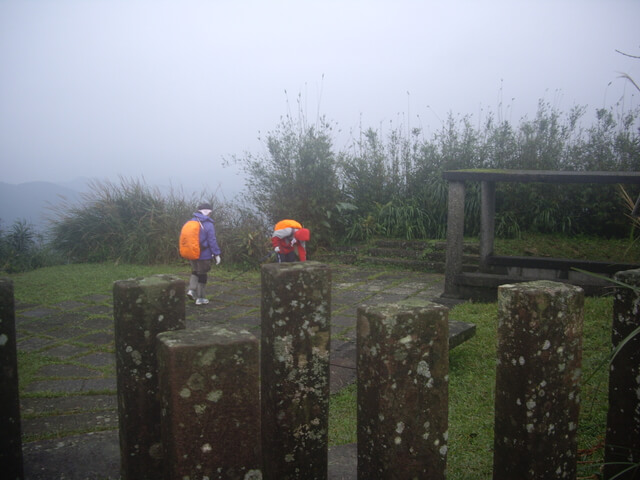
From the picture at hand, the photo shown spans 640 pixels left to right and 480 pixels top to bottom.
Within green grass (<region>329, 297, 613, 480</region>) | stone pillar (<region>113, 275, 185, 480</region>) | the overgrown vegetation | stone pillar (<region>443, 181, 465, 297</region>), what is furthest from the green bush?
stone pillar (<region>113, 275, 185, 480</region>)

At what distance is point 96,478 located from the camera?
2.42 metres

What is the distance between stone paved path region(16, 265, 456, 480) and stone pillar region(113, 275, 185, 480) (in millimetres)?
680

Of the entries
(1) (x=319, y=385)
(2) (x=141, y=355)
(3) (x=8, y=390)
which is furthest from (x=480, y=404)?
(3) (x=8, y=390)

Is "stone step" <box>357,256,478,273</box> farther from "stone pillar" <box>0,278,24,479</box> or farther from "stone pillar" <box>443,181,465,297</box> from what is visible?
"stone pillar" <box>0,278,24,479</box>

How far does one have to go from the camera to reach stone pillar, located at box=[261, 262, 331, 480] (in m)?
1.83

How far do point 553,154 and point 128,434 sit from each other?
36.3ft

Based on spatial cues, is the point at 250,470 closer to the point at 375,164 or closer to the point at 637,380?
the point at 637,380

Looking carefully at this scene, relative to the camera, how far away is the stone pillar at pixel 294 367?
183 cm

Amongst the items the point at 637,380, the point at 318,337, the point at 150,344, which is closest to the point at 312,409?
the point at 318,337

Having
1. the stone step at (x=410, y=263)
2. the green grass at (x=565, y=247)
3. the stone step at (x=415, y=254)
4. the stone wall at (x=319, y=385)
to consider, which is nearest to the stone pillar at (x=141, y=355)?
the stone wall at (x=319, y=385)

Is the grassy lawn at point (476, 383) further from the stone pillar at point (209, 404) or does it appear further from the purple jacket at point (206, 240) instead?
the purple jacket at point (206, 240)

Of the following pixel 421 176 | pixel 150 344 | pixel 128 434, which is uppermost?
pixel 421 176

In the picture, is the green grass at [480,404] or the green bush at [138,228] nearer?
the green grass at [480,404]

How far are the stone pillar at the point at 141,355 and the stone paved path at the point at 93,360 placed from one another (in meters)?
0.68
